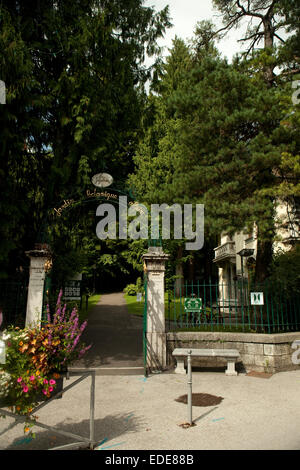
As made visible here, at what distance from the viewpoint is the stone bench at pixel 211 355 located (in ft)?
26.9

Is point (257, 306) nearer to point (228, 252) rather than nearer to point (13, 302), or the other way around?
Answer: point (13, 302)

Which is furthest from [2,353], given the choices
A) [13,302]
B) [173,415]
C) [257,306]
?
[257,306]

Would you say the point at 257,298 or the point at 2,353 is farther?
the point at 257,298

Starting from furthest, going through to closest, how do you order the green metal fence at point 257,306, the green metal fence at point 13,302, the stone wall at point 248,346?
the green metal fence at point 13,302 → the green metal fence at point 257,306 → the stone wall at point 248,346

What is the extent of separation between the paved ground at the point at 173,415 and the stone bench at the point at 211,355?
0.80 ft

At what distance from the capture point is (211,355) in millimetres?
8102

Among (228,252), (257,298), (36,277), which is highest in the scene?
(228,252)

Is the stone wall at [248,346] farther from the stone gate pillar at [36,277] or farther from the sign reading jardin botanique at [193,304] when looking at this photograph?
the stone gate pillar at [36,277]

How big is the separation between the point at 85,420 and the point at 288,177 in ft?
26.3

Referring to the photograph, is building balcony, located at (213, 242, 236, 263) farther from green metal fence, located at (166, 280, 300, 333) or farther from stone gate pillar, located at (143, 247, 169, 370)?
stone gate pillar, located at (143, 247, 169, 370)

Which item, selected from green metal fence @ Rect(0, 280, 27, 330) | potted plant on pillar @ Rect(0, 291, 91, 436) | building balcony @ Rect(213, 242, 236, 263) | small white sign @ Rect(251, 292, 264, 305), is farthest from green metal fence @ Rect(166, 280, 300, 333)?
building balcony @ Rect(213, 242, 236, 263)

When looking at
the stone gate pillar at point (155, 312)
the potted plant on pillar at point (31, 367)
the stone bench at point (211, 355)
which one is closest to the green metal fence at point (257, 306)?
the stone gate pillar at point (155, 312)

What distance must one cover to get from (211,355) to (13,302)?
19.0 feet
